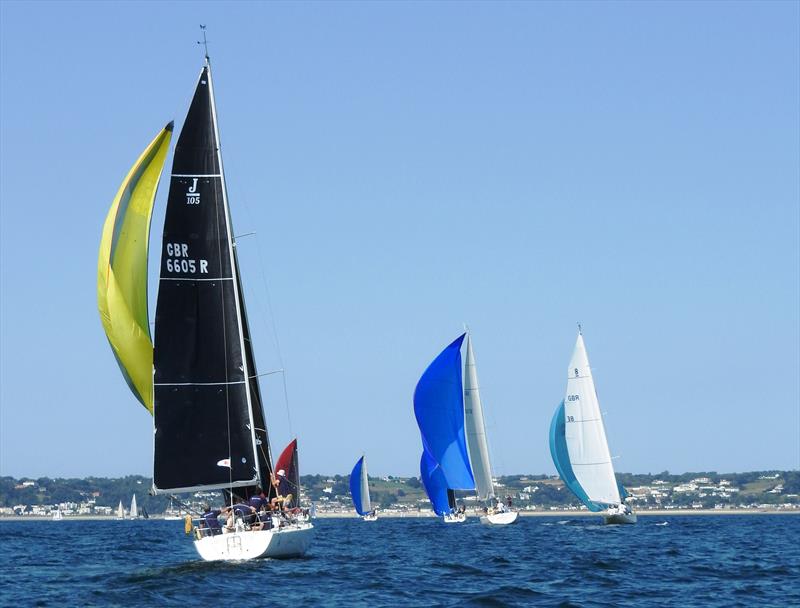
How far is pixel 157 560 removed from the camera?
40.6 meters

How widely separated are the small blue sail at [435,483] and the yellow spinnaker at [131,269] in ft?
137

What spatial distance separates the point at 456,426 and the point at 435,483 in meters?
5.05

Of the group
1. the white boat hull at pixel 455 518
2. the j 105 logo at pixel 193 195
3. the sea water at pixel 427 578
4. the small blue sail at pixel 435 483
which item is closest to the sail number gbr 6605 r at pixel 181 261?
→ the j 105 logo at pixel 193 195

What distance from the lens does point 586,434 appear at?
6981 cm

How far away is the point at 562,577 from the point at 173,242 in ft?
43.6

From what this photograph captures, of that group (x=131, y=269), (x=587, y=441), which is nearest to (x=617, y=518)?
(x=587, y=441)

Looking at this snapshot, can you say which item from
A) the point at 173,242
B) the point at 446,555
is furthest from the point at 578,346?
the point at 173,242

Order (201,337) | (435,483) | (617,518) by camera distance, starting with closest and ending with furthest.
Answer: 1. (201,337)
2. (617,518)
3. (435,483)

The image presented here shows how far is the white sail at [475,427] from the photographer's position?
252ft

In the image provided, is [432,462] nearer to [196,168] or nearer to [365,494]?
[365,494]

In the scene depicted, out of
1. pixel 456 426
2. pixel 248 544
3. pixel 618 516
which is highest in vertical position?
pixel 456 426

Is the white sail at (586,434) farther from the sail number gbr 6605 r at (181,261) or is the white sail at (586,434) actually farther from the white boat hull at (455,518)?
the sail number gbr 6605 r at (181,261)

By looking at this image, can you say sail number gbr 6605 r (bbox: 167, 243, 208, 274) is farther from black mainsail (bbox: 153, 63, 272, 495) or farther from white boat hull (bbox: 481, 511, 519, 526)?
white boat hull (bbox: 481, 511, 519, 526)

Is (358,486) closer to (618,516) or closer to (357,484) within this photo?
(357,484)
